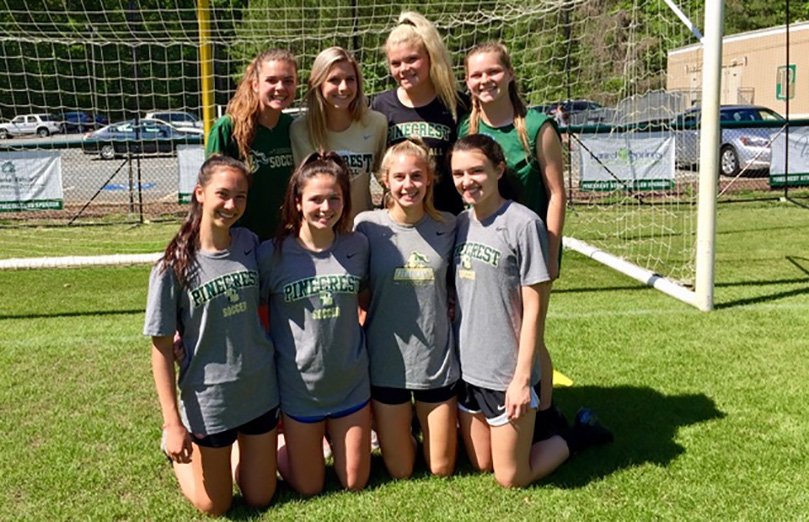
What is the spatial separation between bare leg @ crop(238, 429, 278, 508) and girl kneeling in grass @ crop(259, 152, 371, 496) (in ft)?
0.35

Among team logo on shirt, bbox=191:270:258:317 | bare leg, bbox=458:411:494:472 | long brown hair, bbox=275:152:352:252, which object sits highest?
long brown hair, bbox=275:152:352:252

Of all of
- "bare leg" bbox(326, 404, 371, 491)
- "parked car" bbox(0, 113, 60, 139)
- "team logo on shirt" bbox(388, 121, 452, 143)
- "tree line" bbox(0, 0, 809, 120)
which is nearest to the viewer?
"bare leg" bbox(326, 404, 371, 491)

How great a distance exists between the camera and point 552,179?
11.7ft

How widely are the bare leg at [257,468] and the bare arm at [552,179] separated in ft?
4.93

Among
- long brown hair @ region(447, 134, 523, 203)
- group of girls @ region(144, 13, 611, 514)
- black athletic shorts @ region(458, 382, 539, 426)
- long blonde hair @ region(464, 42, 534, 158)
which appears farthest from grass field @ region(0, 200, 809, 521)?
long blonde hair @ region(464, 42, 534, 158)

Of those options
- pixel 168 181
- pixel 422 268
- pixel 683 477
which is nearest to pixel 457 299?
pixel 422 268

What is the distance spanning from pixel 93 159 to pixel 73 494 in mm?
12082

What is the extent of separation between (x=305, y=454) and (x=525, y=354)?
3.41ft

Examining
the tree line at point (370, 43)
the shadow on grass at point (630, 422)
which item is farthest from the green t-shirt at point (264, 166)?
the tree line at point (370, 43)

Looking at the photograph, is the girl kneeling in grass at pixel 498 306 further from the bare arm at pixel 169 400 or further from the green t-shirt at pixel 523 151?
the bare arm at pixel 169 400

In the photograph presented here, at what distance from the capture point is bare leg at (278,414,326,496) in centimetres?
324

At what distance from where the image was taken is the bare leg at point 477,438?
338cm

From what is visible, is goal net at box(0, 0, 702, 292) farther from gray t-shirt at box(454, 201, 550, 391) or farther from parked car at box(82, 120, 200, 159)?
gray t-shirt at box(454, 201, 550, 391)

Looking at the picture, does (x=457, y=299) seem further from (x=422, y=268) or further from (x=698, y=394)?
(x=698, y=394)
